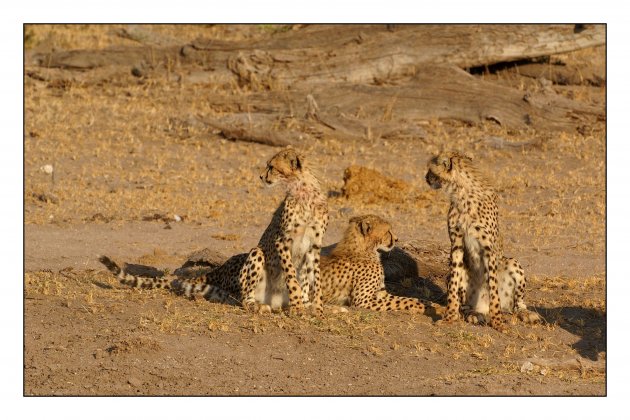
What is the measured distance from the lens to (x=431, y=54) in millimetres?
16672

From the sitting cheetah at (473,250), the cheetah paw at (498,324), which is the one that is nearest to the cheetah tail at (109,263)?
the sitting cheetah at (473,250)

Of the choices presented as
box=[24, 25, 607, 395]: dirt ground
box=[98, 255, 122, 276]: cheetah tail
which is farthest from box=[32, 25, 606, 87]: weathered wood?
box=[98, 255, 122, 276]: cheetah tail

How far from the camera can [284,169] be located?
24.8 ft

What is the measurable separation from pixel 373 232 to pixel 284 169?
1042mm

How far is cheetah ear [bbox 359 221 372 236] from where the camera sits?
826 cm

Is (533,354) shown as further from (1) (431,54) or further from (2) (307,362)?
(1) (431,54)

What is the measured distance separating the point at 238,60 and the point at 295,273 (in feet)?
30.8

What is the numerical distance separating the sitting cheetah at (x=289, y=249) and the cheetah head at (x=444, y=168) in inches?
29.2

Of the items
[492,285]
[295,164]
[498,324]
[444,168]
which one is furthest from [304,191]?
[498,324]

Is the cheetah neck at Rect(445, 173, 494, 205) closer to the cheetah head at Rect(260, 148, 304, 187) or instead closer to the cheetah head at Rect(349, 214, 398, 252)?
the cheetah head at Rect(349, 214, 398, 252)

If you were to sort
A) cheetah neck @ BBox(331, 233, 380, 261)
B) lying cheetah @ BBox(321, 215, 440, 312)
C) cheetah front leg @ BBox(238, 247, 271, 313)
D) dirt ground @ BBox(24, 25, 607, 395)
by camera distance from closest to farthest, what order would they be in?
dirt ground @ BBox(24, 25, 607, 395), cheetah front leg @ BBox(238, 247, 271, 313), lying cheetah @ BBox(321, 215, 440, 312), cheetah neck @ BBox(331, 233, 380, 261)

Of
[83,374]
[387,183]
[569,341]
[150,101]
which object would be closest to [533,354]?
[569,341]

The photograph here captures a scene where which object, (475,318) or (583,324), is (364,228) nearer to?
(475,318)

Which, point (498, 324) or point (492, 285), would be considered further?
point (492, 285)
